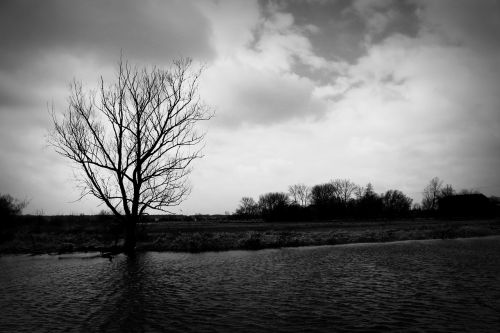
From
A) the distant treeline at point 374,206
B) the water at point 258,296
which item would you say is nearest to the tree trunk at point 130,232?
the water at point 258,296

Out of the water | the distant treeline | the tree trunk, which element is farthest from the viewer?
the distant treeline

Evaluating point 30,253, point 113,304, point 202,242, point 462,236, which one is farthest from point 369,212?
point 113,304

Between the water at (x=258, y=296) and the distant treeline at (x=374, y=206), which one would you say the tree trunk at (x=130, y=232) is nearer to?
the water at (x=258, y=296)

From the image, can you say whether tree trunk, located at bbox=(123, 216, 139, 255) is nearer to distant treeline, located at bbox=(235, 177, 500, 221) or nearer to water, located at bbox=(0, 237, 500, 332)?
water, located at bbox=(0, 237, 500, 332)

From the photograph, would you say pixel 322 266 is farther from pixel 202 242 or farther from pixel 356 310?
pixel 202 242

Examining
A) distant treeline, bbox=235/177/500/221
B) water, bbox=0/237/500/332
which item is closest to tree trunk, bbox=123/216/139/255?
water, bbox=0/237/500/332

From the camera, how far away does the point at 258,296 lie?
11.5 meters

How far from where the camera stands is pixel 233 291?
12328mm

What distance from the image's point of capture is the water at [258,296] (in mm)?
8680

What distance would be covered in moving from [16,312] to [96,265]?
1009 centimetres

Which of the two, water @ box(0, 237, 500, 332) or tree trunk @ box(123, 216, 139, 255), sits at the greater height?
tree trunk @ box(123, 216, 139, 255)

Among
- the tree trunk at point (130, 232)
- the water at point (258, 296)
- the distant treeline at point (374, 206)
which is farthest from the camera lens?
the distant treeline at point (374, 206)

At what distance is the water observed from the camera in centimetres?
868

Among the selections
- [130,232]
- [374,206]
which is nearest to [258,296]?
[130,232]
